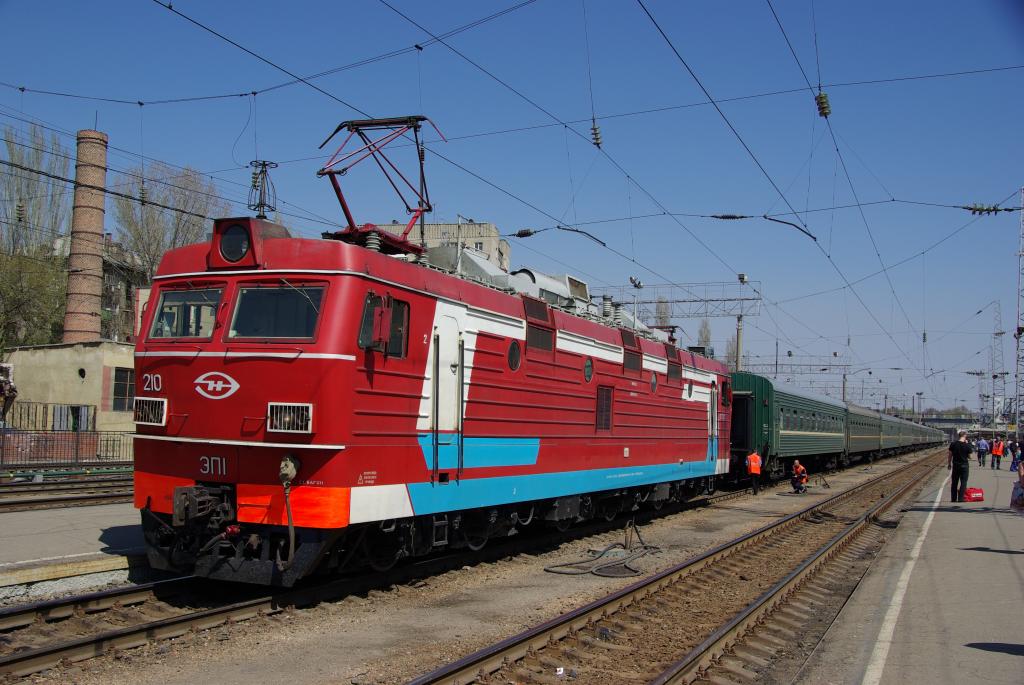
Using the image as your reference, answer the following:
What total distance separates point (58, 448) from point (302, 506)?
2220 cm

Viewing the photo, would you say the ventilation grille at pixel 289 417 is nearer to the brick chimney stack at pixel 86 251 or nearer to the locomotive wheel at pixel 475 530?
the locomotive wheel at pixel 475 530

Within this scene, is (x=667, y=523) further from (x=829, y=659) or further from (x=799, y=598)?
(x=829, y=659)

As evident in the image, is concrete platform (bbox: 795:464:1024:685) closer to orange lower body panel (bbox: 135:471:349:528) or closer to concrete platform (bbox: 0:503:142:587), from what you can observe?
orange lower body panel (bbox: 135:471:349:528)

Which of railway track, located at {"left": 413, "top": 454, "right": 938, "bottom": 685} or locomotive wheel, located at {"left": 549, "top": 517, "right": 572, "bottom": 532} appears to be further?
locomotive wheel, located at {"left": 549, "top": 517, "right": 572, "bottom": 532}

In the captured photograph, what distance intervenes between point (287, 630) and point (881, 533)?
1328cm

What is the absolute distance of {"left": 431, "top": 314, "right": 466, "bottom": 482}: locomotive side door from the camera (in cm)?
967

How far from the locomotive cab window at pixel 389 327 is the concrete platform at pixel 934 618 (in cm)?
488

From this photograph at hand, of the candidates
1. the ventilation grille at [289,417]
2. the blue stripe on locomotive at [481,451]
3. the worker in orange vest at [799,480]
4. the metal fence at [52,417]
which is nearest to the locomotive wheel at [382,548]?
the blue stripe on locomotive at [481,451]

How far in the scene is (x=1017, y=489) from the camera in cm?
1410

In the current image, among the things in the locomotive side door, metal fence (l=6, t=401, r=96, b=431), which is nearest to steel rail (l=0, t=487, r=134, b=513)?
the locomotive side door

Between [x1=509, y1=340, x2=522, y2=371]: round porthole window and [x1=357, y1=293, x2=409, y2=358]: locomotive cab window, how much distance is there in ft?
7.88

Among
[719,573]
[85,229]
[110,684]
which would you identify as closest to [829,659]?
[719,573]

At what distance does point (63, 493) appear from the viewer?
1755cm

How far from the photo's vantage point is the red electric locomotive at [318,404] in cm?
812
